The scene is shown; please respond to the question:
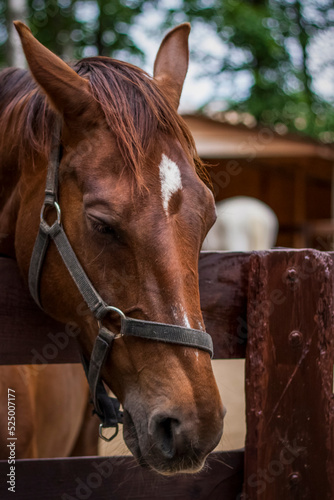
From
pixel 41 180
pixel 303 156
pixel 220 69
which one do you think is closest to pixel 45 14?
pixel 220 69

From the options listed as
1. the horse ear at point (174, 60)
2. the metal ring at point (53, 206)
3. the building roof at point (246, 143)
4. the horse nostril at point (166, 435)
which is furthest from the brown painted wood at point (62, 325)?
the building roof at point (246, 143)

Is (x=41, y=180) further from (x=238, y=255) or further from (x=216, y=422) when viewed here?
(x=216, y=422)

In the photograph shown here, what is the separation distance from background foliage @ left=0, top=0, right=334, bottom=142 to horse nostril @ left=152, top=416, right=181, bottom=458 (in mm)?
13200

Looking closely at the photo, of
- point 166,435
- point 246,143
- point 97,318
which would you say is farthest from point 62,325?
point 246,143

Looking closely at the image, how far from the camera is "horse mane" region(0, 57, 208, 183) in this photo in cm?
141

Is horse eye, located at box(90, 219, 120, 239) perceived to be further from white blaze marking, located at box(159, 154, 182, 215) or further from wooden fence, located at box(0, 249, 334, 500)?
wooden fence, located at box(0, 249, 334, 500)

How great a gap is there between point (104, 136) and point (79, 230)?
0.28 metres

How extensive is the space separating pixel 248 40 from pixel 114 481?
15.3 metres

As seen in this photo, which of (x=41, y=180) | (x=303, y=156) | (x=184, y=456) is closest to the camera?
(x=184, y=456)

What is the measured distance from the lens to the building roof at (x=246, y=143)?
373 inches

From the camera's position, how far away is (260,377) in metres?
1.60

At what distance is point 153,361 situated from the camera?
Result: 4.18 ft

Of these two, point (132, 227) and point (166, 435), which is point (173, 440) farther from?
point (132, 227)

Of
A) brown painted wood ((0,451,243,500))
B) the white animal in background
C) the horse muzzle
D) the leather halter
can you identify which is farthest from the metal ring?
the white animal in background
